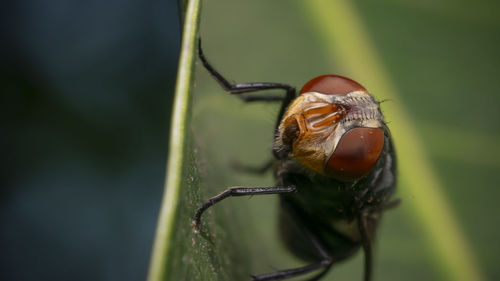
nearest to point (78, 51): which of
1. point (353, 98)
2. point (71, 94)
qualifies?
point (71, 94)

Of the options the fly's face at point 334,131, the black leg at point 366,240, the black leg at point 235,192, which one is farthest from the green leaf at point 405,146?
the black leg at point 235,192

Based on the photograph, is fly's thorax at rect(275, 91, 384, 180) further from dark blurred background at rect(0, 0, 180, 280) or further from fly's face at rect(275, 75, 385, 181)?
dark blurred background at rect(0, 0, 180, 280)

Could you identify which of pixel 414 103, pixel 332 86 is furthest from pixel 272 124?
pixel 414 103

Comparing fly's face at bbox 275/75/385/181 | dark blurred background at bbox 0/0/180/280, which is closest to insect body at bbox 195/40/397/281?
fly's face at bbox 275/75/385/181

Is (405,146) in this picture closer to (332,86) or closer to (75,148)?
(332,86)

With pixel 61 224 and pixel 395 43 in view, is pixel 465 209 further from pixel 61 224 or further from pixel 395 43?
pixel 61 224

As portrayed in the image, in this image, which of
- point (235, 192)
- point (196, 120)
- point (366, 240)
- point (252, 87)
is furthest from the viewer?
point (366, 240)
